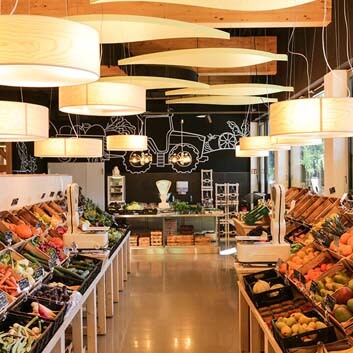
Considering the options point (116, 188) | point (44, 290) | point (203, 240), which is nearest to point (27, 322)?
point (44, 290)

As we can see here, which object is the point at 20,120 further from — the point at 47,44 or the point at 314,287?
the point at 314,287

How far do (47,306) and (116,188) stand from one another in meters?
11.8

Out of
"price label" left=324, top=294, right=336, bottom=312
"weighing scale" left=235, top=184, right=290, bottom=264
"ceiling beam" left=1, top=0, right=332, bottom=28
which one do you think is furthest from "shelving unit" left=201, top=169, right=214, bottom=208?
"price label" left=324, top=294, right=336, bottom=312

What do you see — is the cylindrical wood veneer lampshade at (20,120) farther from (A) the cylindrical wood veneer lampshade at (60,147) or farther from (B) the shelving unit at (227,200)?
(B) the shelving unit at (227,200)

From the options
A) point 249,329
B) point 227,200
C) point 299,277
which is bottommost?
point 249,329

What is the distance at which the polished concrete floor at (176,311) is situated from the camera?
6250 millimetres

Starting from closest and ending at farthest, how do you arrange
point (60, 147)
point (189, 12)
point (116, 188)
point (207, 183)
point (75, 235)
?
point (189, 12)
point (75, 235)
point (60, 147)
point (116, 188)
point (207, 183)

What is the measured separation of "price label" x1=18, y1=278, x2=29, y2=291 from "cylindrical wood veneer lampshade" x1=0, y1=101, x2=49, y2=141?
1.21 m

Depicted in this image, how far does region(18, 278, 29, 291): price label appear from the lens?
4.55 meters

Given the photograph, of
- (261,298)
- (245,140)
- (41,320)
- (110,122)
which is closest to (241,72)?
(245,140)

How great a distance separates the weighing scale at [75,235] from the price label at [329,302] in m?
3.69

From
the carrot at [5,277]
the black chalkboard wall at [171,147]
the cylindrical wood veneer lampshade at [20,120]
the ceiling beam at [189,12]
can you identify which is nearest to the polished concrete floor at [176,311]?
the carrot at [5,277]

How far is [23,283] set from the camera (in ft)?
15.1

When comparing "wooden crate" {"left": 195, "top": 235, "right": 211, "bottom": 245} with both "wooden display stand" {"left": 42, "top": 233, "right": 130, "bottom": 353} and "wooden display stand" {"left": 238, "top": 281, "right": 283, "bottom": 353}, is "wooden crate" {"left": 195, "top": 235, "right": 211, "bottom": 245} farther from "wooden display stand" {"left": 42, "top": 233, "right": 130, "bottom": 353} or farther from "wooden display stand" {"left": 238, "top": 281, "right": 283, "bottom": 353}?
"wooden display stand" {"left": 238, "top": 281, "right": 283, "bottom": 353}
